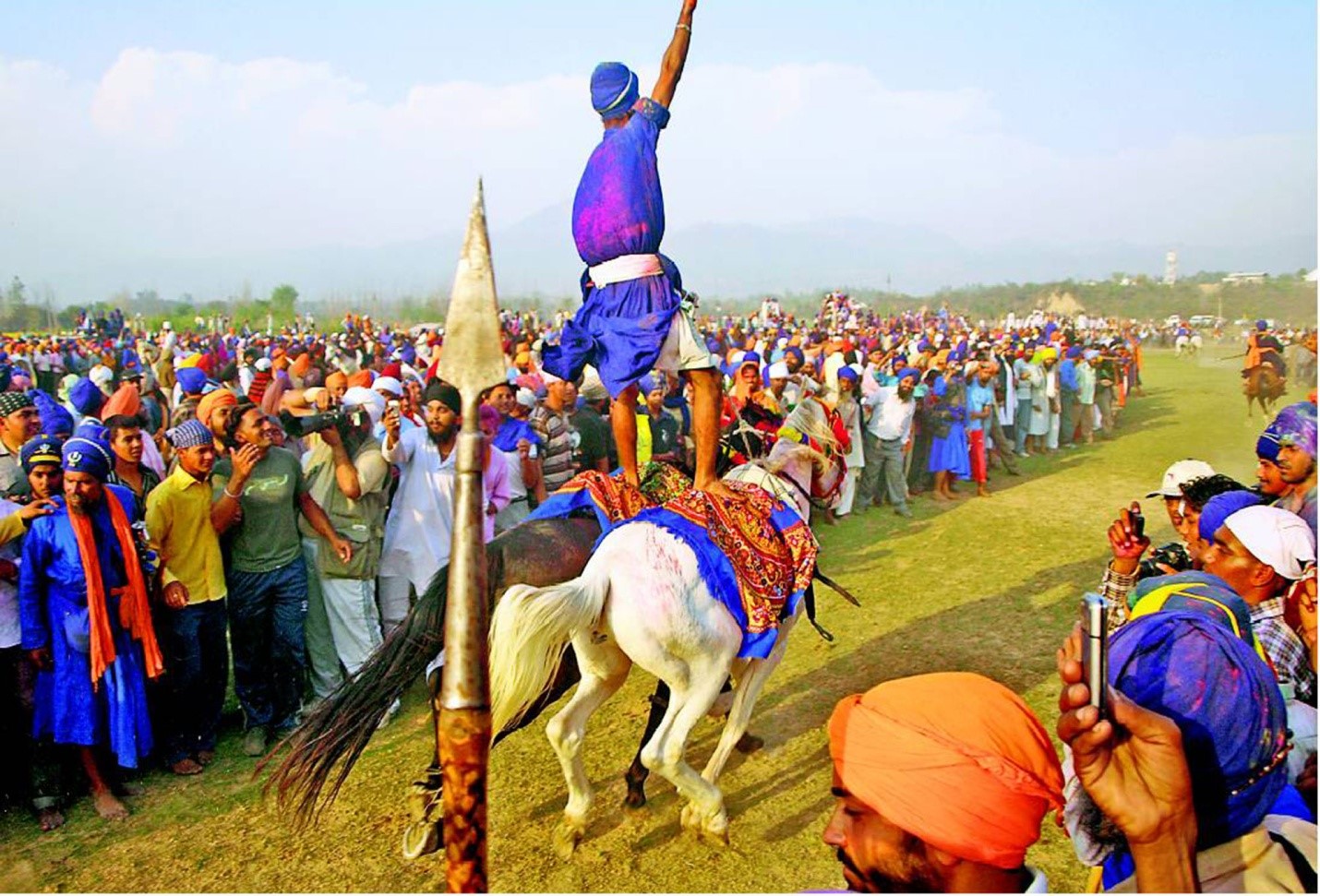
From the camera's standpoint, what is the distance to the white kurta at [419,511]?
17.7ft

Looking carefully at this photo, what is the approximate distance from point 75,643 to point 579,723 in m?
2.44

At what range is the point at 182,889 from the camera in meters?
3.83

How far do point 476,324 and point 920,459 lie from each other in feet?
37.7

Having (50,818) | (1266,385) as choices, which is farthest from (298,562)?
(1266,385)

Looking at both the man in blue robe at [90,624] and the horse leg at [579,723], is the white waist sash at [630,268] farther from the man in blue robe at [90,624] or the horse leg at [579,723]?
the man in blue robe at [90,624]

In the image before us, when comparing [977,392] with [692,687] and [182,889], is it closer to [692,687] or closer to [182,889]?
[692,687]

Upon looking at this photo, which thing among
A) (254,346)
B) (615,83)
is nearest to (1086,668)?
(615,83)

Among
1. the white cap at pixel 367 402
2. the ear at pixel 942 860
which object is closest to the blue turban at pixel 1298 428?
the ear at pixel 942 860

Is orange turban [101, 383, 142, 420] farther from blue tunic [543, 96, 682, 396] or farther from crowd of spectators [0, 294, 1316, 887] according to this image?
blue tunic [543, 96, 682, 396]

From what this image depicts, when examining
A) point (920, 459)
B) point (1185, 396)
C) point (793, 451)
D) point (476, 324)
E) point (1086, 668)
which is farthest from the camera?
point (1185, 396)

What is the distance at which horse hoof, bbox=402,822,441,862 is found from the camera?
12.6 ft

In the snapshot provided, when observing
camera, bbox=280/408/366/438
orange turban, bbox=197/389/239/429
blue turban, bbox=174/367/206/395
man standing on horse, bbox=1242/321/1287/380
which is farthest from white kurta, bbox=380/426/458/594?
man standing on horse, bbox=1242/321/1287/380

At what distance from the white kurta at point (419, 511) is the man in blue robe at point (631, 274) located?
4.78 ft

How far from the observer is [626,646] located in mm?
3871
